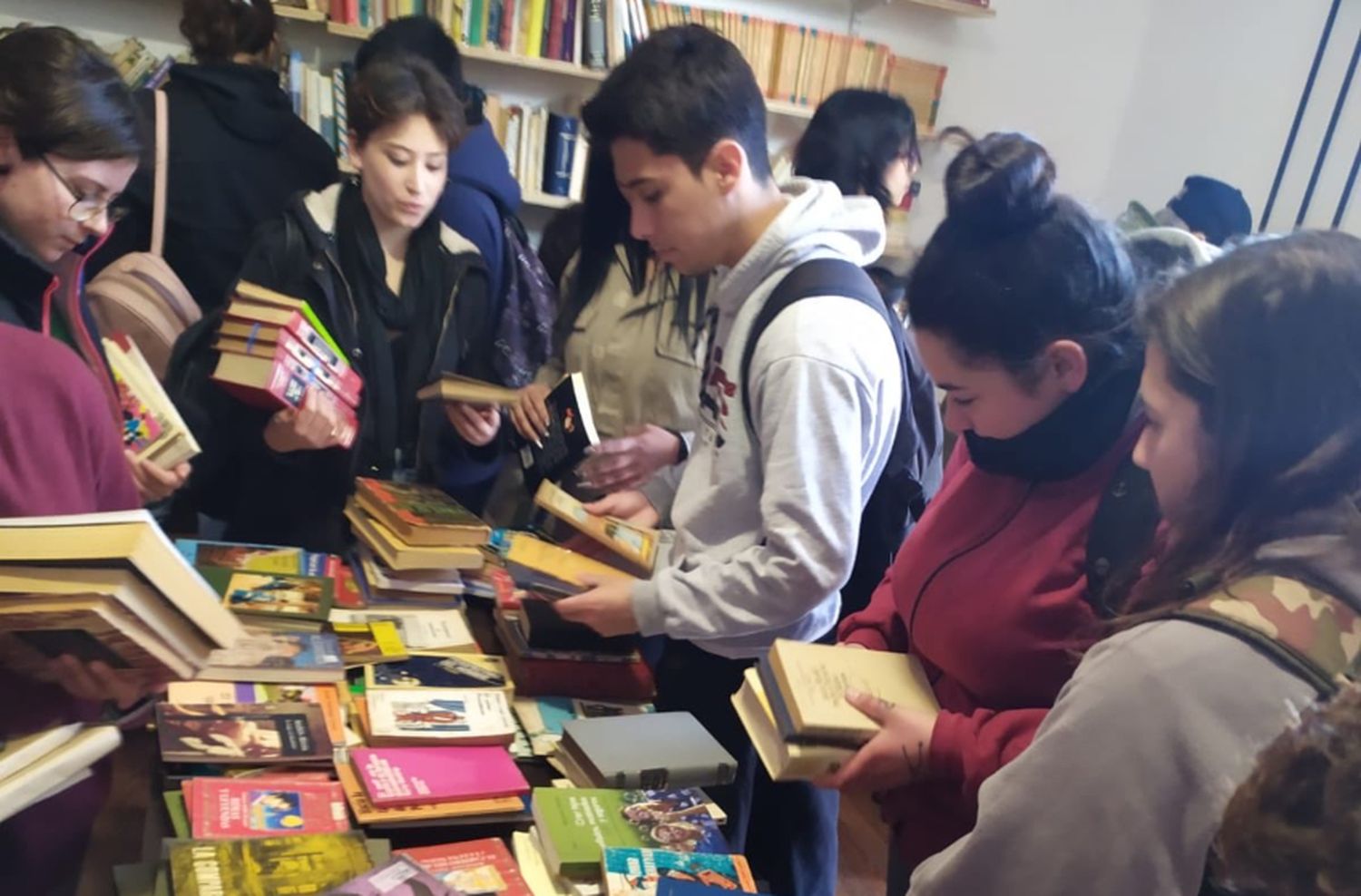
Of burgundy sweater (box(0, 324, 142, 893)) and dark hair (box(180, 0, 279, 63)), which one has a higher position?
dark hair (box(180, 0, 279, 63))

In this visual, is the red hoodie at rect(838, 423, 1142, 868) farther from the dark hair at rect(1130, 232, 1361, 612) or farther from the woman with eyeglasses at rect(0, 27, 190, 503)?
the woman with eyeglasses at rect(0, 27, 190, 503)

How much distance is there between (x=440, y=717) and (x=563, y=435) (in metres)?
0.59

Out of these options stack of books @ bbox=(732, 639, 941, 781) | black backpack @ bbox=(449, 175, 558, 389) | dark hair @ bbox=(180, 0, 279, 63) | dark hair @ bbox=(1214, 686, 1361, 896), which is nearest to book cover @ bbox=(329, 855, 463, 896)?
stack of books @ bbox=(732, 639, 941, 781)

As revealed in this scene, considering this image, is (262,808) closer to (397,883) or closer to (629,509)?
(397,883)

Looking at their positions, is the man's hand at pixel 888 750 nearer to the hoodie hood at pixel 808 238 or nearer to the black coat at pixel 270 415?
the hoodie hood at pixel 808 238

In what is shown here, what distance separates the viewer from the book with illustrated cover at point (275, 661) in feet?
4.66

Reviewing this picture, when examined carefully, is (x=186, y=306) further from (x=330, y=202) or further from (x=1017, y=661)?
(x=1017, y=661)

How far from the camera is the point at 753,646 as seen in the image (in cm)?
146

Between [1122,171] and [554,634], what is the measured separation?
3.93 m

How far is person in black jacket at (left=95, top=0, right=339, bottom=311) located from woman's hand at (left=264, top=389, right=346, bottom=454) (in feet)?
2.70

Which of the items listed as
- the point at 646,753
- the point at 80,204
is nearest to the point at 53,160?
the point at 80,204

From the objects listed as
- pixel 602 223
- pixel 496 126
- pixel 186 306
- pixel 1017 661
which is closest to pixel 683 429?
pixel 602 223

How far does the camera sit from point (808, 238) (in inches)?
55.1

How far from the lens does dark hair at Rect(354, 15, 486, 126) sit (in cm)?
240
